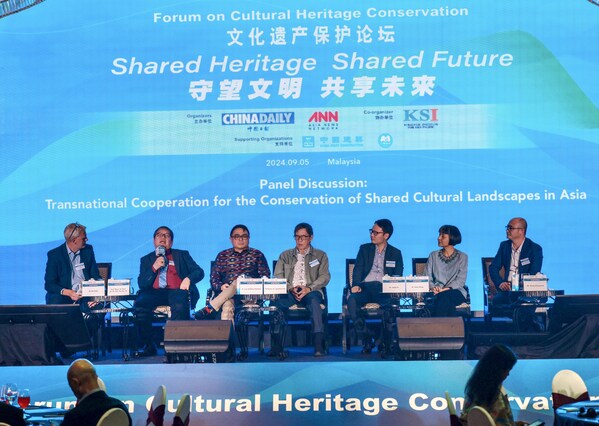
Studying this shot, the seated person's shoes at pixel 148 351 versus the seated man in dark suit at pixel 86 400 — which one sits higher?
the seated person's shoes at pixel 148 351

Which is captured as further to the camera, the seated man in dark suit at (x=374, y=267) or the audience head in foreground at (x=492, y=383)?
the seated man in dark suit at (x=374, y=267)

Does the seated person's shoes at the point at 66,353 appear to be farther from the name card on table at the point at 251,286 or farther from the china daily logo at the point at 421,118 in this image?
the china daily logo at the point at 421,118

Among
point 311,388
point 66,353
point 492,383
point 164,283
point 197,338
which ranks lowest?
point 311,388

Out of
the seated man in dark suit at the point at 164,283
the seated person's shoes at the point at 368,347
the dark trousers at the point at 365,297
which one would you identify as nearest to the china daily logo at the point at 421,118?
the dark trousers at the point at 365,297

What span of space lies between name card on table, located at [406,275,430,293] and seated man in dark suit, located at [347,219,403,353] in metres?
0.32

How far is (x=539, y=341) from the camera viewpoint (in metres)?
7.53

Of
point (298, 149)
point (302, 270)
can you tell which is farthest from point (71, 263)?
point (298, 149)

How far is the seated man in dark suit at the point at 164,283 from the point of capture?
8.12 m

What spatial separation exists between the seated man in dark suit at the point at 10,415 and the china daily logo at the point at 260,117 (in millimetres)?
5013

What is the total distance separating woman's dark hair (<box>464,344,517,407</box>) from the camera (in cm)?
448

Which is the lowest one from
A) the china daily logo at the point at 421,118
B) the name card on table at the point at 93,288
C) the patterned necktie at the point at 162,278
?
the name card on table at the point at 93,288

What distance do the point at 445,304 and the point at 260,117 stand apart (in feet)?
7.81

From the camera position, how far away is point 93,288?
787 cm

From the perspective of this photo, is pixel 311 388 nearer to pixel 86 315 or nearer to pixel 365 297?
pixel 365 297
